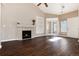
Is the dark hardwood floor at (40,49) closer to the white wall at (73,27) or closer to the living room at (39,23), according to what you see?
the living room at (39,23)

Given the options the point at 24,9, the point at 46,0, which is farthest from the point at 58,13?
the point at 46,0

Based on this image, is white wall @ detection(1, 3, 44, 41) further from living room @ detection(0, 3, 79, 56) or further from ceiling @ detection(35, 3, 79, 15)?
ceiling @ detection(35, 3, 79, 15)

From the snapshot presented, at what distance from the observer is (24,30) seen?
851 centimetres

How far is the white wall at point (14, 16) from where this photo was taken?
23.2 feet

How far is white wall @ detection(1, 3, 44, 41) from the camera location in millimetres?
7065

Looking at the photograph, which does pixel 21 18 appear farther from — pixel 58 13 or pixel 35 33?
pixel 58 13

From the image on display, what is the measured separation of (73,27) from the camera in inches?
315

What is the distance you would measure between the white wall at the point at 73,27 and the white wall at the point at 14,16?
6.24 ft

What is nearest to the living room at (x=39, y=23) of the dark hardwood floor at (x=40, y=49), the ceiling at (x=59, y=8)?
the ceiling at (x=59, y=8)

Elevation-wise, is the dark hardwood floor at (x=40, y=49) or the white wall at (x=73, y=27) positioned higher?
the white wall at (x=73, y=27)

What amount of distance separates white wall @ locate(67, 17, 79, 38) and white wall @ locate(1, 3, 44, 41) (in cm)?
190

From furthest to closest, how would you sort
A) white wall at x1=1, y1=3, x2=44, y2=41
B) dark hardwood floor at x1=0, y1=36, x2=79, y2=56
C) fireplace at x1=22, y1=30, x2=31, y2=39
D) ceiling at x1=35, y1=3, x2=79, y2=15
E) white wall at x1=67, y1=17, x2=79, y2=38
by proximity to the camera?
1. fireplace at x1=22, y1=30, x2=31, y2=39
2. white wall at x1=67, y1=17, x2=79, y2=38
3. white wall at x1=1, y1=3, x2=44, y2=41
4. ceiling at x1=35, y1=3, x2=79, y2=15
5. dark hardwood floor at x1=0, y1=36, x2=79, y2=56

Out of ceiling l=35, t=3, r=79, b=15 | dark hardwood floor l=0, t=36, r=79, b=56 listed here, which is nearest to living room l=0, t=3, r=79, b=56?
ceiling l=35, t=3, r=79, b=15

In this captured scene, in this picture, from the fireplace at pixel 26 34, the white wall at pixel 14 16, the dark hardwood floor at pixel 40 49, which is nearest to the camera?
the dark hardwood floor at pixel 40 49
